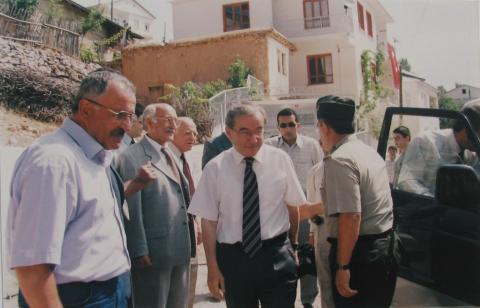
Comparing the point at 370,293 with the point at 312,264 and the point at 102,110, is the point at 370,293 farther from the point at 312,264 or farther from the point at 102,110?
the point at 102,110

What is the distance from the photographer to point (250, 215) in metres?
1.93

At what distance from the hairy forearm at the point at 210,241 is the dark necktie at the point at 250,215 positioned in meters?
0.17

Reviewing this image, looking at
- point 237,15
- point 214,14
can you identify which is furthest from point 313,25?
point 214,14

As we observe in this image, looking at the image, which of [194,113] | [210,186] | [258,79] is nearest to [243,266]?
[210,186]

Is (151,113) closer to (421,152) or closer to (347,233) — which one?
(347,233)

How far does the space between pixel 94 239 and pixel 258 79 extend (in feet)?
23.4

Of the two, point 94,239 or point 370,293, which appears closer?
point 94,239

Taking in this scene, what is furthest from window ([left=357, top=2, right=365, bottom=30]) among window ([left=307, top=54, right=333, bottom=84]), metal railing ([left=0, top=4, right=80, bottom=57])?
metal railing ([left=0, top=4, right=80, bottom=57])

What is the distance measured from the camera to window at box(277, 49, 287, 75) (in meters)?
9.14

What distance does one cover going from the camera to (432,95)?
4.56 metres

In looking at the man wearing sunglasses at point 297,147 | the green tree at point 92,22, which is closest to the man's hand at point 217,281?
the man wearing sunglasses at point 297,147

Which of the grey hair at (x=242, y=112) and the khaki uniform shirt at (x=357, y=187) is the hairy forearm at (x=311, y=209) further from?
the grey hair at (x=242, y=112)

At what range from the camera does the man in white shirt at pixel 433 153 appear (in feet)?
7.58

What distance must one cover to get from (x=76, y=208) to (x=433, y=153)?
2279mm
